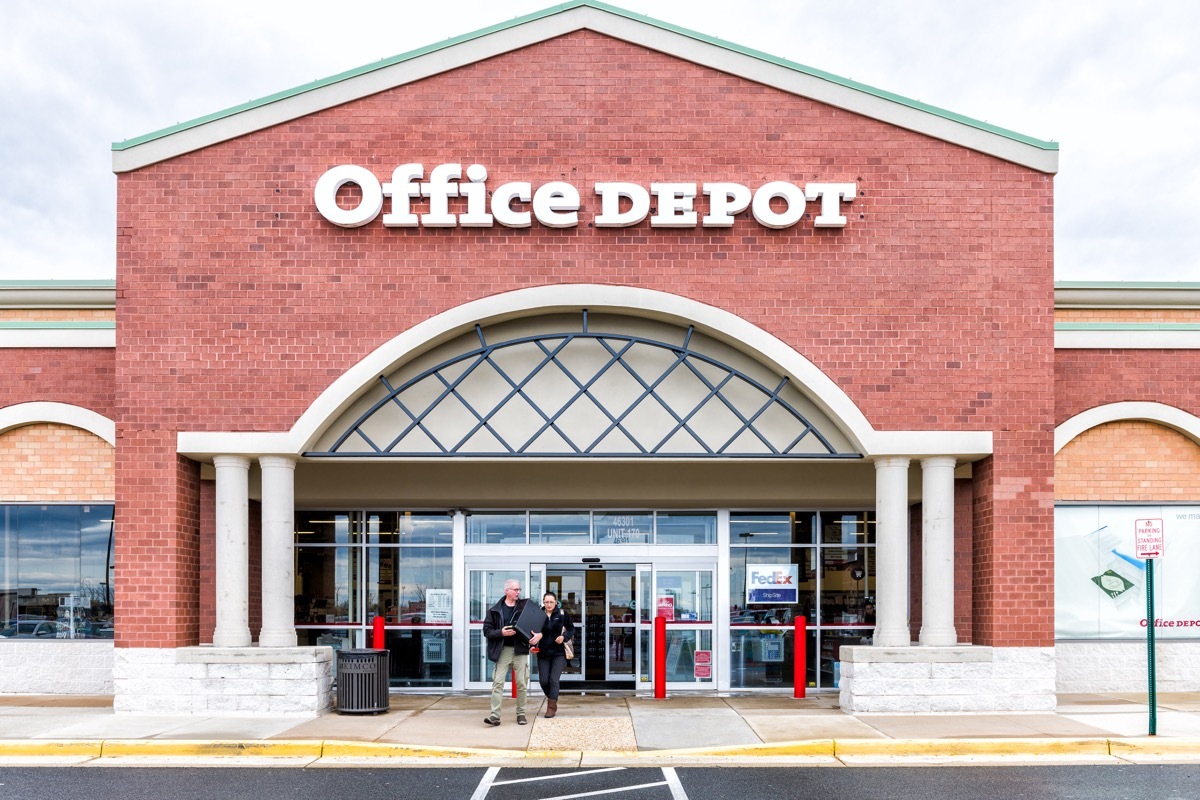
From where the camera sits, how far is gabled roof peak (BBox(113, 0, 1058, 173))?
1606 cm

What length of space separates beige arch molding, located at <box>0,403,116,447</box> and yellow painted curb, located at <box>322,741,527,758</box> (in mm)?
7613

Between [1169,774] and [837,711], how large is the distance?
468 centimetres

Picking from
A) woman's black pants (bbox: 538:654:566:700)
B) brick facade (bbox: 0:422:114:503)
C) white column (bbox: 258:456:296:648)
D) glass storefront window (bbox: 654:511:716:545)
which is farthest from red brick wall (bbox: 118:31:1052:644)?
woman's black pants (bbox: 538:654:566:700)

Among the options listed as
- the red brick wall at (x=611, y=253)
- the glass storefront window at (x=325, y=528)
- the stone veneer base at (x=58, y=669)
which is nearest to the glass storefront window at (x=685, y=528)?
the red brick wall at (x=611, y=253)

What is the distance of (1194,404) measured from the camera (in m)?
18.0

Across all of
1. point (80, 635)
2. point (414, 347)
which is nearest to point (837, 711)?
point (414, 347)

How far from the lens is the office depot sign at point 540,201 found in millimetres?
15906

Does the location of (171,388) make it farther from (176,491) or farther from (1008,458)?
(1008,458)

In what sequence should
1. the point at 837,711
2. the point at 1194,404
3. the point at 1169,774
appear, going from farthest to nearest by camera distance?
the point at 1194,404, the point at 837,711, the point at 1169,774

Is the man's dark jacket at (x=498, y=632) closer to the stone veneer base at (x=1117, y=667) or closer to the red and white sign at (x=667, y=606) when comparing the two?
the red and white sign at (x=667, y=606)

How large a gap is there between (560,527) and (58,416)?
7.96 metres

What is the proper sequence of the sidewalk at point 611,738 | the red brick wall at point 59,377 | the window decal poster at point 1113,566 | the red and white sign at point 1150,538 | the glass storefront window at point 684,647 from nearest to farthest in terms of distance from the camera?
the sidewalk at point 611,738, the red and white sign at point 1150,538, the red brick wall at point 59,377, the window decal poster at point 1113,566, the glass storefront window at point 684,647

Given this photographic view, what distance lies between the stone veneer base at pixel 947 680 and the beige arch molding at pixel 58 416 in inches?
456

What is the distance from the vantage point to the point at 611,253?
16047 millimetres
